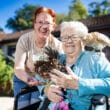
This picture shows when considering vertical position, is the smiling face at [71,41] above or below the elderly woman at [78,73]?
above

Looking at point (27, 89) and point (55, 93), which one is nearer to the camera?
point (55, 93)

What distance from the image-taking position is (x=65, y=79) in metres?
2.94

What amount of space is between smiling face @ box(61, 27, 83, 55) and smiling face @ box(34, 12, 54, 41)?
573mm

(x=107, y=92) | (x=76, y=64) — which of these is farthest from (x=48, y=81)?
(x=107, y=92)

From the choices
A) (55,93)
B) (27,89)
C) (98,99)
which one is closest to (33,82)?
(27,89)

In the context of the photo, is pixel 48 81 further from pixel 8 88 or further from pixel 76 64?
pixel 8 88

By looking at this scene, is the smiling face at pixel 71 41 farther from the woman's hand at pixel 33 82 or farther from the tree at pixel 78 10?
the tree at pixel 78 10

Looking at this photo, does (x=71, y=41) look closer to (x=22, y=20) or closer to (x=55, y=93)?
(x=55, y=93)

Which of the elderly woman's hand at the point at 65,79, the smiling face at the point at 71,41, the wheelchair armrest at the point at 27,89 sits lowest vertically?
the wheelchair armrest at the point at 27,89

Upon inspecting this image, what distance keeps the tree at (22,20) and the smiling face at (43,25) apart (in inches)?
2017

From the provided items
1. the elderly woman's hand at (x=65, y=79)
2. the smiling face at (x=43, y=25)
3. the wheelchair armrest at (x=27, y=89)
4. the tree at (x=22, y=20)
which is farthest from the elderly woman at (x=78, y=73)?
the tree at (x=22, y=20)

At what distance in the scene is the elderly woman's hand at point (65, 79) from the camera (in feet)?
9.65

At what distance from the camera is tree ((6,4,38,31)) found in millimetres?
57594

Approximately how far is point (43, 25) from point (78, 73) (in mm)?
846
